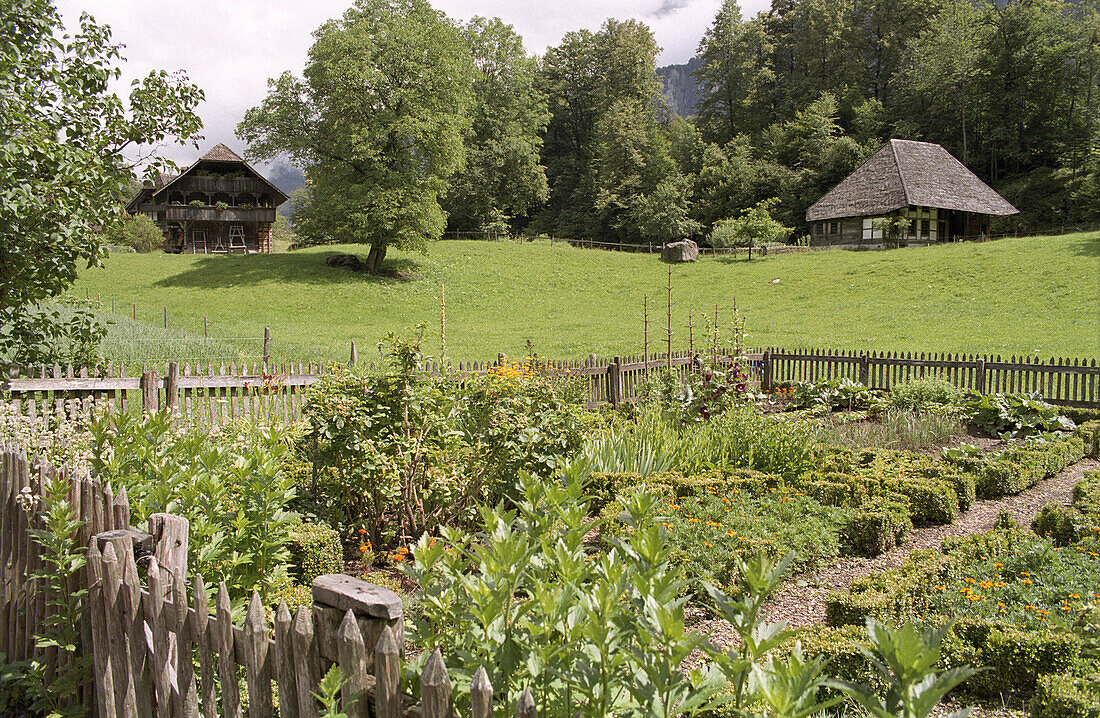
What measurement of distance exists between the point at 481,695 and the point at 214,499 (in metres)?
2.33

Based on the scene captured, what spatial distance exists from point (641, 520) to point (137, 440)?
124 inches

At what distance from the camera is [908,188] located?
3866 centimetres

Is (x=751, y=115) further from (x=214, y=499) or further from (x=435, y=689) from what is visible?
(x=435, y=689)

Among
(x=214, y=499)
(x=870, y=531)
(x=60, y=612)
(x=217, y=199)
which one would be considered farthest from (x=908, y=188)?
(x=60, y=612)

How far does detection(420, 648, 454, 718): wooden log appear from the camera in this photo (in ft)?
5.35

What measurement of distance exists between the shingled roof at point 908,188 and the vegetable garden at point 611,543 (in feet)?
112

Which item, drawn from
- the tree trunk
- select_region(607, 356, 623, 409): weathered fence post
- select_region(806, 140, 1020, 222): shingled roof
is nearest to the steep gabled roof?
the tree trunk

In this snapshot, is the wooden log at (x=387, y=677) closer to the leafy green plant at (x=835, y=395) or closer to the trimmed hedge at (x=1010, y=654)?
the trimmed hedge at (x=1010, y=654)

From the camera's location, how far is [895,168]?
40406 mm

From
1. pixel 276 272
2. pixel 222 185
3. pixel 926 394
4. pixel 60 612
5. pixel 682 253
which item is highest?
pixel 222 185

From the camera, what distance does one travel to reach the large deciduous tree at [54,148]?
600cm

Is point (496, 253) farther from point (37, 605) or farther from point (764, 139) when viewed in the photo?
point (37, 605)

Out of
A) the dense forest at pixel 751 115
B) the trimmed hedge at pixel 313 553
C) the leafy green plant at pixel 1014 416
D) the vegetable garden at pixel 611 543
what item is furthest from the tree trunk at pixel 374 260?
the trimmed hedge at pixel 313 553

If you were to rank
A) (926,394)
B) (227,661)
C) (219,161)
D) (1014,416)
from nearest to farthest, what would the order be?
(227,661)
(1014,416)
(926,394)
(219,161)
